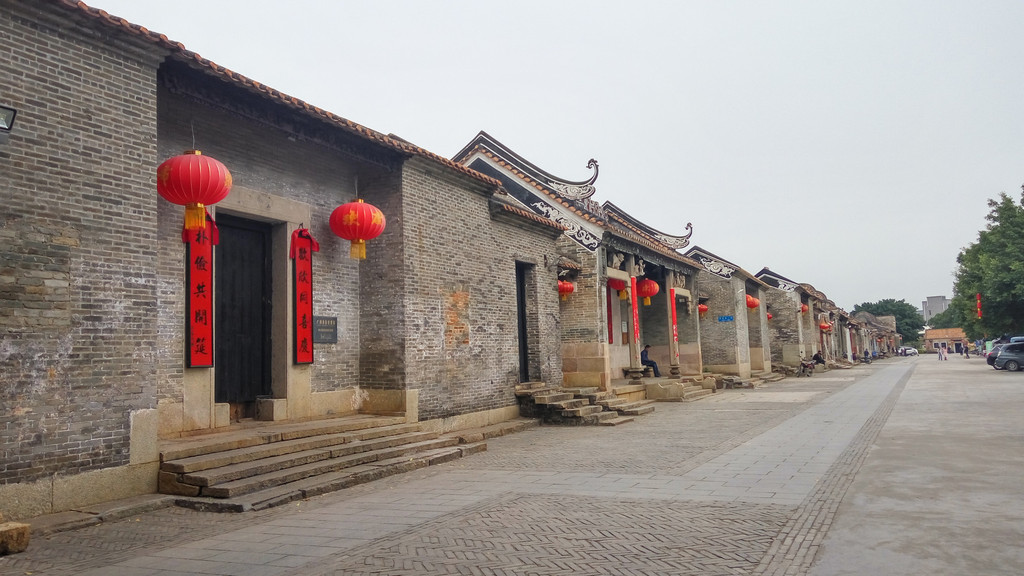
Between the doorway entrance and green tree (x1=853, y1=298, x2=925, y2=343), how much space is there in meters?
97.2

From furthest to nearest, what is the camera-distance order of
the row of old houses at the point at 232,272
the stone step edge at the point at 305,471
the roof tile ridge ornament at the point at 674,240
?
the roof tile ridge ornament at the point at 674,240, the stone step edge at the point at 305,471, the row of old houses at the point at 232,272

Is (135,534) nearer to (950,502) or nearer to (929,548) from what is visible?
(929,548)

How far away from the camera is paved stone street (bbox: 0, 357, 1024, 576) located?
4258mm


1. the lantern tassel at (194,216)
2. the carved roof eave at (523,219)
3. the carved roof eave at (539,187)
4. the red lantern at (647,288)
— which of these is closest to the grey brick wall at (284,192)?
the lantern tassel at (194,216)

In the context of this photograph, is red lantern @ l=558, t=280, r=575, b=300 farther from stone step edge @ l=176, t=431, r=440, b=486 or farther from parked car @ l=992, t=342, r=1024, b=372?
parked car @ l=992, t=342, r=1024, b=372

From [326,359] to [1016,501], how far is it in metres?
8.18

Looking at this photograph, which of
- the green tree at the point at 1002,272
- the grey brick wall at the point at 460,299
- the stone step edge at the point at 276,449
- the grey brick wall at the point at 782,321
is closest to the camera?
the stone step edge at the point at 276,449

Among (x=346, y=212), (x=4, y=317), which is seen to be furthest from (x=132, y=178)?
(x=346, y=212)

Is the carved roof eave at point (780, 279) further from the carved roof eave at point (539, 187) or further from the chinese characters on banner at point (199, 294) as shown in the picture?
the chinese characters on banner at point (199, 294)

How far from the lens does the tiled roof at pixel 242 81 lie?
616cm

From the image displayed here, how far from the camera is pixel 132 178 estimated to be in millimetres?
6594

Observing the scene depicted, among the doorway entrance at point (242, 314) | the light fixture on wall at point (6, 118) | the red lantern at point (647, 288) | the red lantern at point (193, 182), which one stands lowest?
the doorway entrance at point (242, 314)

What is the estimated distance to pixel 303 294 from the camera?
30.8 ft

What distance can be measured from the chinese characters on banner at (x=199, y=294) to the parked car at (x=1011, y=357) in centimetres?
3048
